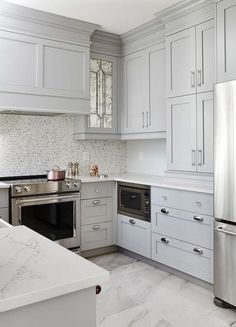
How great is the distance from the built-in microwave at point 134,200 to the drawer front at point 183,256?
0.92 feet

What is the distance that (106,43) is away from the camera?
4090 mm

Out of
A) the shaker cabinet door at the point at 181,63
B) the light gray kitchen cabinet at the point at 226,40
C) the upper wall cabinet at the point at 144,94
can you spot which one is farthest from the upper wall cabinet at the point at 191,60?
the light gray kitchen cabinet at the point at 226,40

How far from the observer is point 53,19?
345 centimetres

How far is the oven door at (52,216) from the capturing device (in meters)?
3.23

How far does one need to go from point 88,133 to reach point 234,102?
201 centimetres

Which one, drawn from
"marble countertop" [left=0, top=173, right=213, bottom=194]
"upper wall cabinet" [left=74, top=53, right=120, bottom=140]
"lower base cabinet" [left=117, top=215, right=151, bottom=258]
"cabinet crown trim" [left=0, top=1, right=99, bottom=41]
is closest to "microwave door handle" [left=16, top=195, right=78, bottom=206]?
"marble countertop" [left=0, top=173, right=213, bottom=194]

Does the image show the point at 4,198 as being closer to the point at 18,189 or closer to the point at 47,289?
the point at 18,189

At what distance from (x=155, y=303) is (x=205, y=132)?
1.53m

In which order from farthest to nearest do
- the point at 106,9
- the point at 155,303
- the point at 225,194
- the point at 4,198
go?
the point at 106,9 < the point at 4,198 < the point at 155,303 < the point at 225,194

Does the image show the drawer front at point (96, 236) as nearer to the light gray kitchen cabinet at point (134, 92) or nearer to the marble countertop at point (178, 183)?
the marble countertop at point (178, 183)

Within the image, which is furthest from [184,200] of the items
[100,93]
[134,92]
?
[100,93]

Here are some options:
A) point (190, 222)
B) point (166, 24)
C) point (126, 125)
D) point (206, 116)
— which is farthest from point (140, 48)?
point (190, 222)

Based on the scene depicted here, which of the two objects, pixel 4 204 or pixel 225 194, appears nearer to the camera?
pixel 225 194

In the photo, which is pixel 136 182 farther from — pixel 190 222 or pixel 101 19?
pixel 101 19
